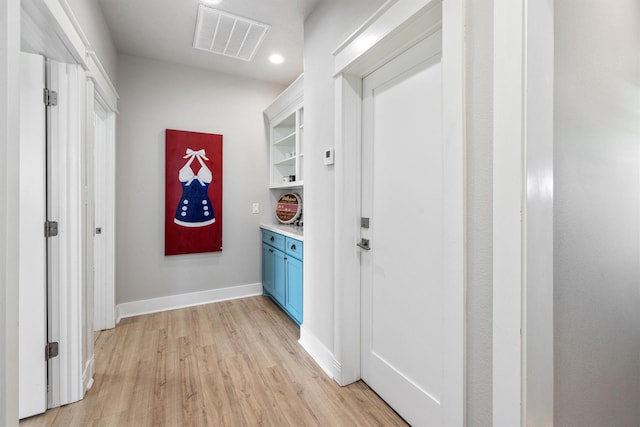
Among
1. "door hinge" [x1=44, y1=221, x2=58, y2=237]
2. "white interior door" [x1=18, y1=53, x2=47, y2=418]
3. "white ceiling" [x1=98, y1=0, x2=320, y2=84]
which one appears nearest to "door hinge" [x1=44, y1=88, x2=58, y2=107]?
"white interior door" [x1=18, y1=53, x2=47, y2=418]

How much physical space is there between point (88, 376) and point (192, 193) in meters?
1.88

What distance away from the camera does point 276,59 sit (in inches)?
124

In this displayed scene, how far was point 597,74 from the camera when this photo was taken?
47.8 inches

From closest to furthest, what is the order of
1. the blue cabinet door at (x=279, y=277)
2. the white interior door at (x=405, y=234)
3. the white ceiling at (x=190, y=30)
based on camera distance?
the white interior door at (x=405, y=234) → the white ceiling at (x=190, y=30) → the blue cabinet door at (x=279, y=277)

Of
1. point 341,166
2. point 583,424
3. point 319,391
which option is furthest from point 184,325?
point 583,424

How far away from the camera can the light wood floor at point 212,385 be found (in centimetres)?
165

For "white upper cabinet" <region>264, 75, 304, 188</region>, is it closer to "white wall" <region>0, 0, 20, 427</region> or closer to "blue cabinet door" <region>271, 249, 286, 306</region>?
"blue cabinet door" <region>271, 249, 286, 306</region>

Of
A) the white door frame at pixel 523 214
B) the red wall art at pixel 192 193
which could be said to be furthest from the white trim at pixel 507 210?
the red wall art at pixel 192 193

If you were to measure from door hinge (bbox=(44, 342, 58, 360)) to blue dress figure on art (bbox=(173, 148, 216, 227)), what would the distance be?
1671mm

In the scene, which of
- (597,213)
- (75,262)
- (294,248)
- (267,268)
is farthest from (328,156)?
(267,268)

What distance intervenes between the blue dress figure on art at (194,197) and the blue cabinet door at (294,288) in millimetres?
1138

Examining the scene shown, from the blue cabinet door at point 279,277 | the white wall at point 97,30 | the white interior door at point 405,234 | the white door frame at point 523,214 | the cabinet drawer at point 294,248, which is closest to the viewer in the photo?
the white door frame at point 523,214

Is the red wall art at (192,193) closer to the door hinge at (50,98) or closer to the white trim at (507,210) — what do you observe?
the door hinge at (50,98)

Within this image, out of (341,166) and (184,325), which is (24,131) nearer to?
(341,166)
